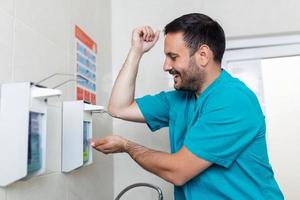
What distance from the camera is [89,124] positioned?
1218 mm

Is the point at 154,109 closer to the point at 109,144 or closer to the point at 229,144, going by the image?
the point at 109,144

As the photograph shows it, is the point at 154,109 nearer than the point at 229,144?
No

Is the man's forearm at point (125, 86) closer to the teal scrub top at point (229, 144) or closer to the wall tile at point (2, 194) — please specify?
the teal scrub top at point (229, 144)

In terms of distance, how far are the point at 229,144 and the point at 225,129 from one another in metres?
0.05

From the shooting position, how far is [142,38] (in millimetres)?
1367

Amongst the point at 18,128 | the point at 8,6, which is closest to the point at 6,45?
the point at 8,6

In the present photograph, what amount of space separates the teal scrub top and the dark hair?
115 mm

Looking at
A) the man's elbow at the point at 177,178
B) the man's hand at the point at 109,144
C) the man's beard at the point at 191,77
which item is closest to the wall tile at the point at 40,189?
the man's hand at the point at 109,144

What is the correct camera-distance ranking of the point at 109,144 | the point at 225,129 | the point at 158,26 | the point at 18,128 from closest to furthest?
1. the point at 18,128
2. the point at 225,129
3. the point at 109,144
4. the point at 158,26

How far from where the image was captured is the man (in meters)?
1.01

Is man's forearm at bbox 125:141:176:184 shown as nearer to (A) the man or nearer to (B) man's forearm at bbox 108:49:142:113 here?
(A) the man

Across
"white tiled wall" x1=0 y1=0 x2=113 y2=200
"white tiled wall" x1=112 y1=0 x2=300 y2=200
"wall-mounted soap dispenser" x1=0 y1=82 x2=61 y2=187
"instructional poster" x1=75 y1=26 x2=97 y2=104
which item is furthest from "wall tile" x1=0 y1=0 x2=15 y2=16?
"white tiled wall" x1=112 y1=0 x2=300 y2=200

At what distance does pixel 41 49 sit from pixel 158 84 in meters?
0.87

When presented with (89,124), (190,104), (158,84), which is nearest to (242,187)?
(190,104)
